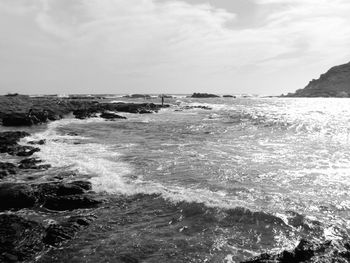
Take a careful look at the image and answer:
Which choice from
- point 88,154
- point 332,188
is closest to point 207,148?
point 88,154

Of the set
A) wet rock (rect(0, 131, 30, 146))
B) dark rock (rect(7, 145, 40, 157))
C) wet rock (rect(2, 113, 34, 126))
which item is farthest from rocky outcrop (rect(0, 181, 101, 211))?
wet rock (rect(2, 113, 34, 126))

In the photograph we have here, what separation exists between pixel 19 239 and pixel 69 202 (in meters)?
3.65

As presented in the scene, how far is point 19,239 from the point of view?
439 inches

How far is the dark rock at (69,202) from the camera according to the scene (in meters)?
14.5

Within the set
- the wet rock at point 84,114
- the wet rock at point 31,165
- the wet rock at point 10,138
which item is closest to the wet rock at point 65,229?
the wet rock at point 31,165

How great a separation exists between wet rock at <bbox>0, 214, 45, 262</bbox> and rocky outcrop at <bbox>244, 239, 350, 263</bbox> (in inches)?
257

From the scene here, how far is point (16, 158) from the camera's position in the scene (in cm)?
2420

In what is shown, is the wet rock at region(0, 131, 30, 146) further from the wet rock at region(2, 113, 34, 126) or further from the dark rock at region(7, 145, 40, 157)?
the wet rock at region(2, 113, 34, 126)

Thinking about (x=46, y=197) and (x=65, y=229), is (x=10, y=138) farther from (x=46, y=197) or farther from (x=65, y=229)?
(x=65, y=229)

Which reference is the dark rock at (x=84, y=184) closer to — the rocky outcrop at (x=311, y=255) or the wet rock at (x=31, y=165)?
the wet rock at (x=31, y=165)

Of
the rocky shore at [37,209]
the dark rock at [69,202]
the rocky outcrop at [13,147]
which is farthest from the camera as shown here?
the rocky outcrop at [13,147]

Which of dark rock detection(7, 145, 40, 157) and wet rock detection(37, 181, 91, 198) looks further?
dark rock detection(7, 145, 40, 157)

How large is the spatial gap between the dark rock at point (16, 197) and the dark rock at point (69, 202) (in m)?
0.78

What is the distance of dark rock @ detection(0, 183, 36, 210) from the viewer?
1457 centimetres
